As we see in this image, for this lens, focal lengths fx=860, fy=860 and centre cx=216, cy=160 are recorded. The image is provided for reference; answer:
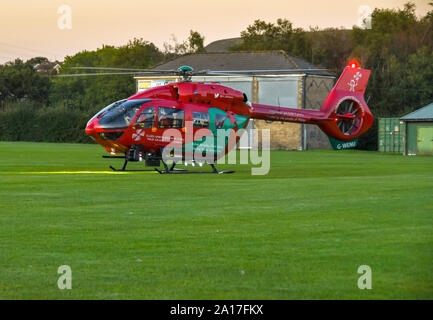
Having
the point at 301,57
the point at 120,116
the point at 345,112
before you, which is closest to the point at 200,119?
the point at 120,116

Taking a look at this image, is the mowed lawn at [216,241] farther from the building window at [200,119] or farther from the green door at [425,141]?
the green door at [425,141]

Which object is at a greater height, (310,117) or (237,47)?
(237,47)

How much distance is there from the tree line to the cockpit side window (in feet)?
130

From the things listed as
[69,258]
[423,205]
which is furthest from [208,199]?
[69,258]

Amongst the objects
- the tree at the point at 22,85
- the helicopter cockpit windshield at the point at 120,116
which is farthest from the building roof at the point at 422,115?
the tree at the point at 22,85

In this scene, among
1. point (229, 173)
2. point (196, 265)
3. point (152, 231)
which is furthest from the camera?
point (229, 173)

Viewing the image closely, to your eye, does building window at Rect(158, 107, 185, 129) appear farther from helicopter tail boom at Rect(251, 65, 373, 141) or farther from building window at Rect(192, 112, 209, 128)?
helicopter tail boom at Rect(251, 65, 373, 141)

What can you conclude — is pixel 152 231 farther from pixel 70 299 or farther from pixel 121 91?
pixel 121 91

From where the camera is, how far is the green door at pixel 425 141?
54.9 meters

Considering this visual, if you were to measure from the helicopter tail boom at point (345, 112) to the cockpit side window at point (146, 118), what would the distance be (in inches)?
307

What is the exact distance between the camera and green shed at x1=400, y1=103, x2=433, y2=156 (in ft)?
180

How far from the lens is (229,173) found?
30016mm

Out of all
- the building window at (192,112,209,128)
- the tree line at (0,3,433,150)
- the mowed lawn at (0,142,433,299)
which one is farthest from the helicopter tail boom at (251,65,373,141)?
the tree line at (0,3,433,150)

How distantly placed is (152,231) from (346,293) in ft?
16.9
